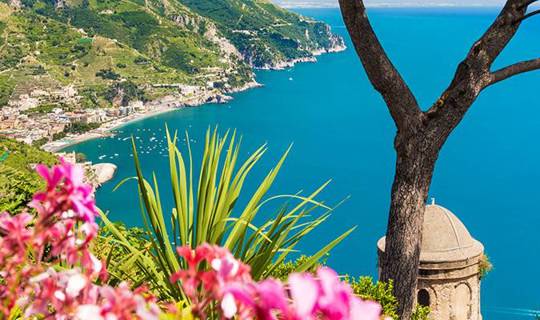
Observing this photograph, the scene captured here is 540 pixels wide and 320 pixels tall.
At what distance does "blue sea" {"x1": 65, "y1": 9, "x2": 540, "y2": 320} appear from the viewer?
111 feet

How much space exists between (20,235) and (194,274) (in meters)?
0.22

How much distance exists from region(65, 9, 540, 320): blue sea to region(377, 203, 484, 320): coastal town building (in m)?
11.0

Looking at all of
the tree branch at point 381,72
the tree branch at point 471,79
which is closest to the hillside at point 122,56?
the tree branch at point 381,72

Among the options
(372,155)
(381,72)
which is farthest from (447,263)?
(372,155)

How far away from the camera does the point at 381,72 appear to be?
2896 millimetres

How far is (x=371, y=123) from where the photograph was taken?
63750 mm

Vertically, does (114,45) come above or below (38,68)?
above

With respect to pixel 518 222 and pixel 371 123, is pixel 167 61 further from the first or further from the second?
pixel 518 222

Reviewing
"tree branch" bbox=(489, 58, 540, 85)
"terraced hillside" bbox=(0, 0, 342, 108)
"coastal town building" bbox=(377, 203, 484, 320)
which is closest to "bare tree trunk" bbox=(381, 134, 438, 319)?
"tree branch" bbox=(489, 58, 540, 85)

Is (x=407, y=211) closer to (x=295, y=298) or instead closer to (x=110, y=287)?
(x=110, y=287)

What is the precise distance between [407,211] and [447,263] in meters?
5.20

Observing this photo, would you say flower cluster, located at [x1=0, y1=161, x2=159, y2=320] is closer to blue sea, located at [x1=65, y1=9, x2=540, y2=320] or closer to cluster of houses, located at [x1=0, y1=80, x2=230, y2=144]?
blue sea, located at [x1=65, y1=9, x2=540, y2=320]

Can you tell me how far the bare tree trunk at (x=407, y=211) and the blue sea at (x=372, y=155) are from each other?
49.0 ft

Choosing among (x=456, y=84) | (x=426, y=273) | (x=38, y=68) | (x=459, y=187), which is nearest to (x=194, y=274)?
(x=456, y=84)
